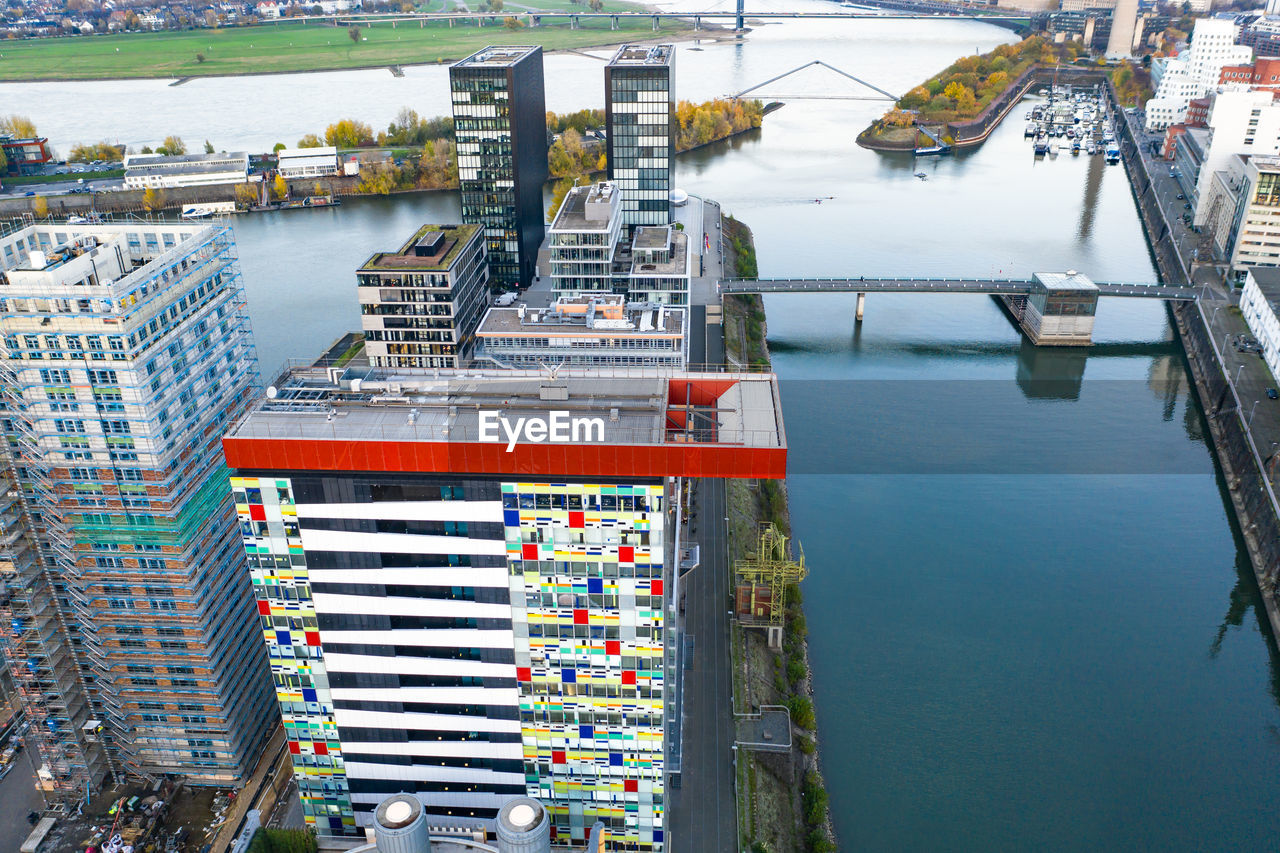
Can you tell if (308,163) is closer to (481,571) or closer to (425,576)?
(425,576)

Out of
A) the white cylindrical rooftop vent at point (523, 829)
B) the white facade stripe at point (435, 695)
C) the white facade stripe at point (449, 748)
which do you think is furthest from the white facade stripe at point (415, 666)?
the white cylindrical rooftop vent at point (523, 829)

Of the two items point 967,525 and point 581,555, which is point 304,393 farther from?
point 967,525

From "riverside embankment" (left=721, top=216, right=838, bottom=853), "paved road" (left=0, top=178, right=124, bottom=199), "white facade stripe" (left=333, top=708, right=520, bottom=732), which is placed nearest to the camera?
"white facade stripe" (left=333, top=708, right=520, bottom=732)

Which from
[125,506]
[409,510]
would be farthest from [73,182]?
[409,510]

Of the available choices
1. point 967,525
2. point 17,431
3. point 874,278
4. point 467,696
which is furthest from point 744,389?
point 874,278

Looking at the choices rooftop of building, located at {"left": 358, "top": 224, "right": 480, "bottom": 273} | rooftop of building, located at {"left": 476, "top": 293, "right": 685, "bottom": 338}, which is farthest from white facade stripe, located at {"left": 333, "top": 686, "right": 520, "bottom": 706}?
rooftop of building, located at {"left": 358, "top": 224, "right": 480, "bottom": 273}

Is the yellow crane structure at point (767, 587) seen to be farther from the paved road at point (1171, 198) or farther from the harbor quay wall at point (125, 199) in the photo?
the harbor quay wall at point (125, 199)

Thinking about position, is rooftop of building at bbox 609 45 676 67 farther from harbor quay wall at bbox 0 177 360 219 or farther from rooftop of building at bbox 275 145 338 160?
rooftop of building at bbox 275 145 338 160
